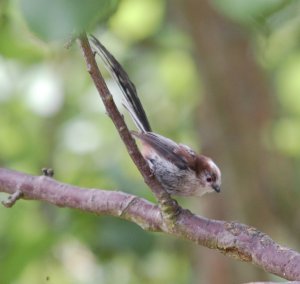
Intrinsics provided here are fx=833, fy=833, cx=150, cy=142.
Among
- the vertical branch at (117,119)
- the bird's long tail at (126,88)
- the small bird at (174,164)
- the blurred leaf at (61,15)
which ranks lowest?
the blurred leaf at (61,15)

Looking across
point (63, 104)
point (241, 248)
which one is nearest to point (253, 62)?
point (63, 104)

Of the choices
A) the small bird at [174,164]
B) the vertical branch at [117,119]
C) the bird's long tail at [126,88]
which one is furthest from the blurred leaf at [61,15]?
the small bird at [174,164]

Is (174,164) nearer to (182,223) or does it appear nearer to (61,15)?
(182,223)

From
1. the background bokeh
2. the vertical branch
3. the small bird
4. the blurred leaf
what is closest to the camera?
the blurred leaf

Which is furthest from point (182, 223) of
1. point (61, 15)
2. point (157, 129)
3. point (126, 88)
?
point (157, 129)

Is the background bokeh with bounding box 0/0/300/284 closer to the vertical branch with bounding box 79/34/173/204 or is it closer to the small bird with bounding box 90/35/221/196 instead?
the small bird with bounding box 90/35/221/196

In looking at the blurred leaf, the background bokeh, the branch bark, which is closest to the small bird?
the branch bark

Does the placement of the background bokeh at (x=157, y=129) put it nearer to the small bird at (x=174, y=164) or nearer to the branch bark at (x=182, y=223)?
the small bird at (x=174, y=164)
